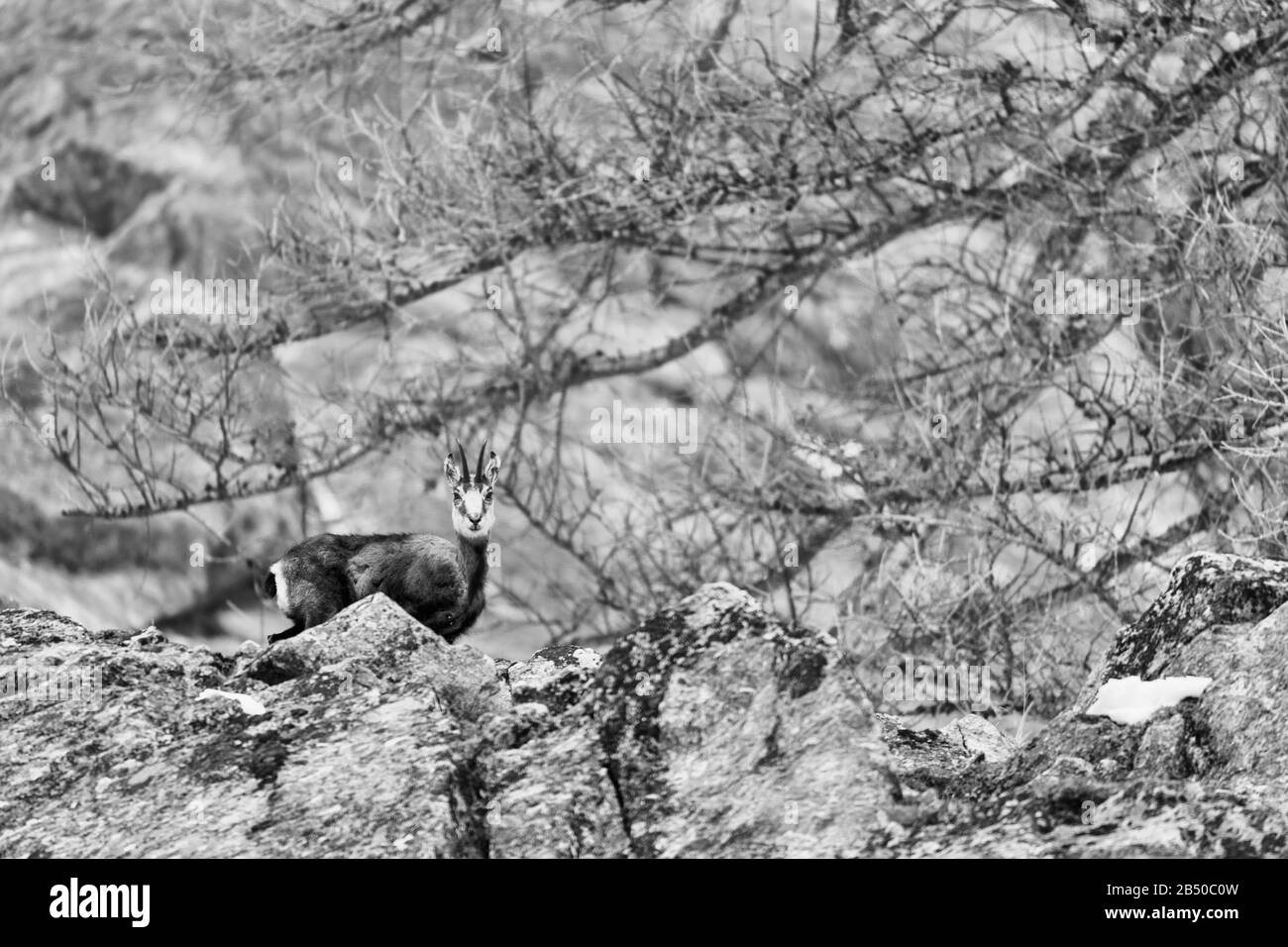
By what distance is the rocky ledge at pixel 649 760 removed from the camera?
6.71 metres

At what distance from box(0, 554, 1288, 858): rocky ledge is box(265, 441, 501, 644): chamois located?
3.61 ft

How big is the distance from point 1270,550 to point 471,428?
8319mm

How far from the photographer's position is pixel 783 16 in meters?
24.2

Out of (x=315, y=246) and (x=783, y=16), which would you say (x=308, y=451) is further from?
(x=783, y=16)

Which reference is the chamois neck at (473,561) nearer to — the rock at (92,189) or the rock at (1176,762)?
the rock at (1176,762)

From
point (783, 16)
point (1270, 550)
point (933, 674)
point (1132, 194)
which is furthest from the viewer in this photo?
point (783, 16)

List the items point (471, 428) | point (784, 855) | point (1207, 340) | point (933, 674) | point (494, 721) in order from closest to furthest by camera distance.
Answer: point (784, 855) < point (494, 721) < point (933, 674) < point (1207, 340) < point (471, 428)

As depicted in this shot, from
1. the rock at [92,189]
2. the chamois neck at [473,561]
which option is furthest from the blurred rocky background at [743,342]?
the chamois neck at [473,561]

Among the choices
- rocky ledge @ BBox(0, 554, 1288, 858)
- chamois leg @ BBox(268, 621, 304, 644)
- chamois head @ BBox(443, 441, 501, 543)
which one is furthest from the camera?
chamois leg @ BBox(268, 621, 304, 644)

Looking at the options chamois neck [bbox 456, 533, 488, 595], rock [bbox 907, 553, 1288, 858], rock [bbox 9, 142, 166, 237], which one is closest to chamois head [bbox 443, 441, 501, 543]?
chamois neck [bbox 456, 533, 488, 595]

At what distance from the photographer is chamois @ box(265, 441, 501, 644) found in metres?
9.21

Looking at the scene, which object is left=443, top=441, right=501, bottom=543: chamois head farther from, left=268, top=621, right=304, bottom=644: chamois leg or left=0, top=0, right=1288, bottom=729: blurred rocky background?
left=0, top=0, right=1288, bottom=729: blurred rocky background
